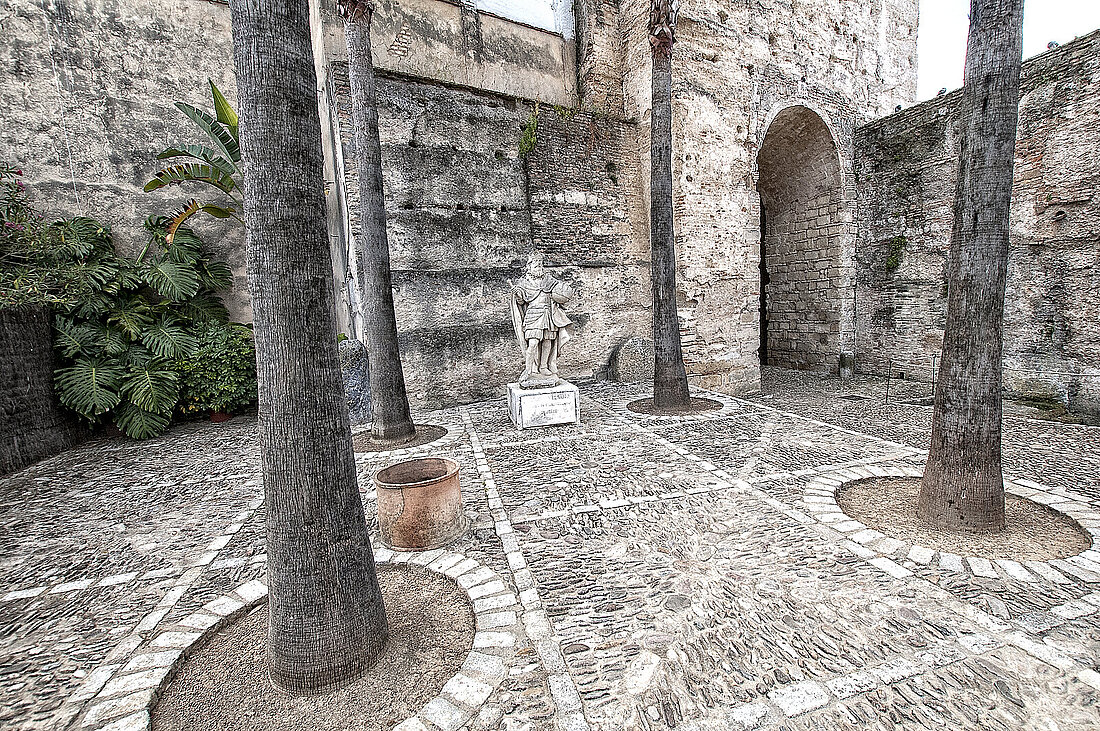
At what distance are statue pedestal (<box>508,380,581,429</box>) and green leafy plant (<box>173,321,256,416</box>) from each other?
442 centimetres

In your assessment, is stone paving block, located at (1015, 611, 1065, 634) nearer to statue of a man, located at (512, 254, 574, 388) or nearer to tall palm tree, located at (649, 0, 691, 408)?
tall palm tree, located at (649, 0, 691, 408)

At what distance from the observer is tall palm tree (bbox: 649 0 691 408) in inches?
270

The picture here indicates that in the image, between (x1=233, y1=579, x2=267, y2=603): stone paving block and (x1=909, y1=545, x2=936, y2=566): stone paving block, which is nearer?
(x1=233, y1=579, x2=267, y2=603): stone paving block

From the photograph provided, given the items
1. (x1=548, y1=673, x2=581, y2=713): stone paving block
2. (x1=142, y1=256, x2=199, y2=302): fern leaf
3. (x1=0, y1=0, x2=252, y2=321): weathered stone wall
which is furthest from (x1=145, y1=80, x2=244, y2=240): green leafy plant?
(x1=548, y1=673, x2=581, y2=713): stone paving block

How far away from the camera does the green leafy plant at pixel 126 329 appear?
21.0 feet

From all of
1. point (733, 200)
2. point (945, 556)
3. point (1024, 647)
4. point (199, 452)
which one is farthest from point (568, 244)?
point (1024, 647)

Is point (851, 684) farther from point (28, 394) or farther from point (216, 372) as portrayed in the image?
point (28, 394)

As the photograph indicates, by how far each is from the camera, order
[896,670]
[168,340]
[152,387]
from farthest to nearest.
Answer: [168,340], [152,387], [896,670]

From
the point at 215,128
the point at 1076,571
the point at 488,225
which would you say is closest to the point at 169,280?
the point at 215,128

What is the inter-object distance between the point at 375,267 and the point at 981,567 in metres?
6.44

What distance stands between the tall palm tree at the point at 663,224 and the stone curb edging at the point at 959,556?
3.28 metres

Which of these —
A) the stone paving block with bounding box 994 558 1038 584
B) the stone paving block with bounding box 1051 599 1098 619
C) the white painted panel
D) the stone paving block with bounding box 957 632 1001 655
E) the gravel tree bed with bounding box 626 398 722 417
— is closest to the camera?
the stone paving block with bounding box 957 632 1001 655

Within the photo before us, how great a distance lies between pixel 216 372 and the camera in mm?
7375

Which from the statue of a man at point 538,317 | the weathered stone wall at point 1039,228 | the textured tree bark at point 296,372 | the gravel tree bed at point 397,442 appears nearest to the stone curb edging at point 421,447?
the gravel tree bed at point 397,442
